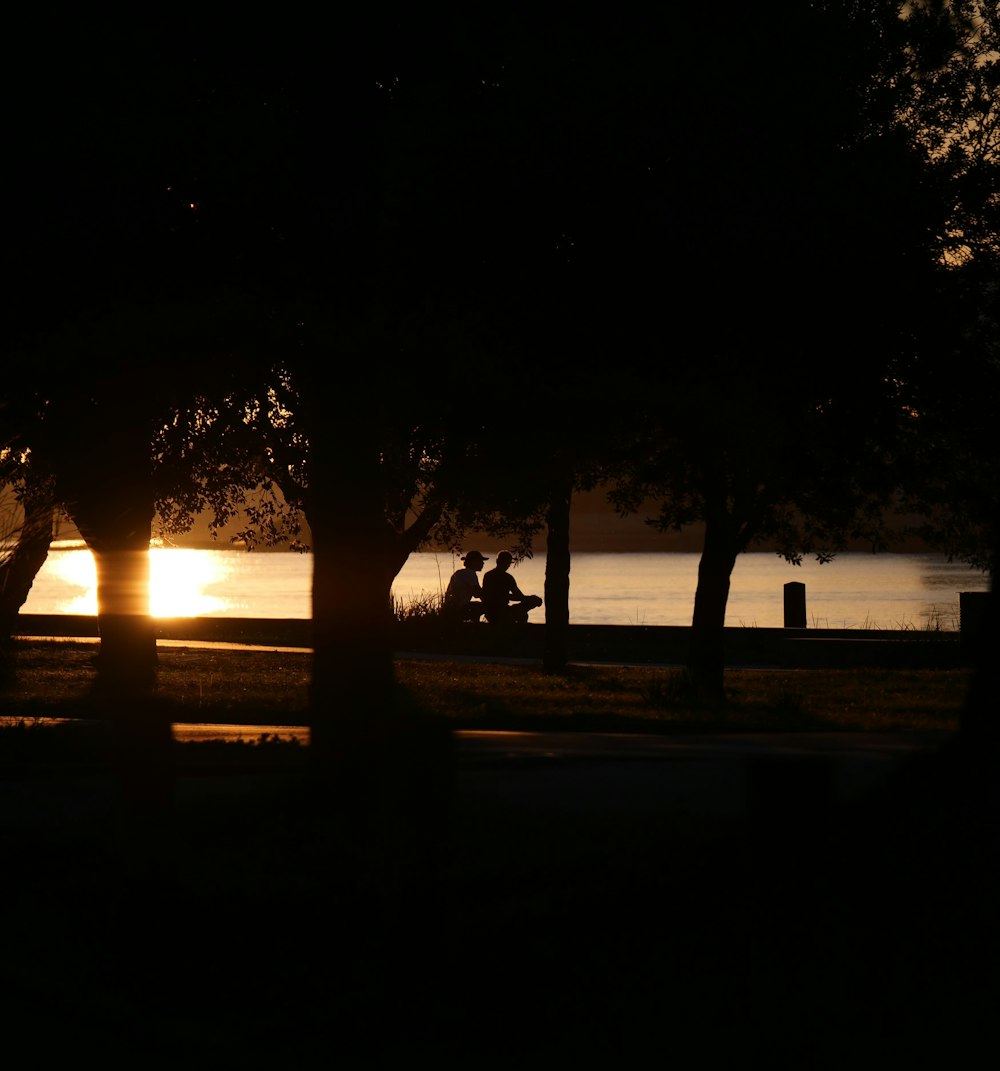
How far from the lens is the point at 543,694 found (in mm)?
18797

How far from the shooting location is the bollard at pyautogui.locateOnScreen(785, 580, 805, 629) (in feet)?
109

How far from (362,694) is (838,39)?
244 inches

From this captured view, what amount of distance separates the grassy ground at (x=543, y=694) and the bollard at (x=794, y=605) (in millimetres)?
8669

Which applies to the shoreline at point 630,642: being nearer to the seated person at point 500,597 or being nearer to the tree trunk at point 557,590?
the seated person at point 500,597

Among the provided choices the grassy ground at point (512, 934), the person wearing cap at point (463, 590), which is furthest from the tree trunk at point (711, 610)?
the grassy ground at point (512, 934)

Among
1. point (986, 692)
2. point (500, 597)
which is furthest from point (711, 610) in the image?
point (986, 692)

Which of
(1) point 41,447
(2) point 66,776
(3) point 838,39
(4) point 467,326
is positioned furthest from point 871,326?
(1) point 41,447

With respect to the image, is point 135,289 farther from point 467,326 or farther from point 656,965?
point 656,965

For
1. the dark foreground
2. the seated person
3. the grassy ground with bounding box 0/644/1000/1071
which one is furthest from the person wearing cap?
the dark foreground

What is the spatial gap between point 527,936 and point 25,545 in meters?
12.6

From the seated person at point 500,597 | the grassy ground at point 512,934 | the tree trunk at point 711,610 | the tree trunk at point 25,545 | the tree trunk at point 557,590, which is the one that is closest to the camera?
the grassy ground at point 512,934

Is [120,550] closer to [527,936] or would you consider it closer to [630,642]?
[527,936]

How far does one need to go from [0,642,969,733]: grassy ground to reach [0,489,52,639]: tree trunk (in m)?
0.69

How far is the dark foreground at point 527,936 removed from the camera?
16.7ft
